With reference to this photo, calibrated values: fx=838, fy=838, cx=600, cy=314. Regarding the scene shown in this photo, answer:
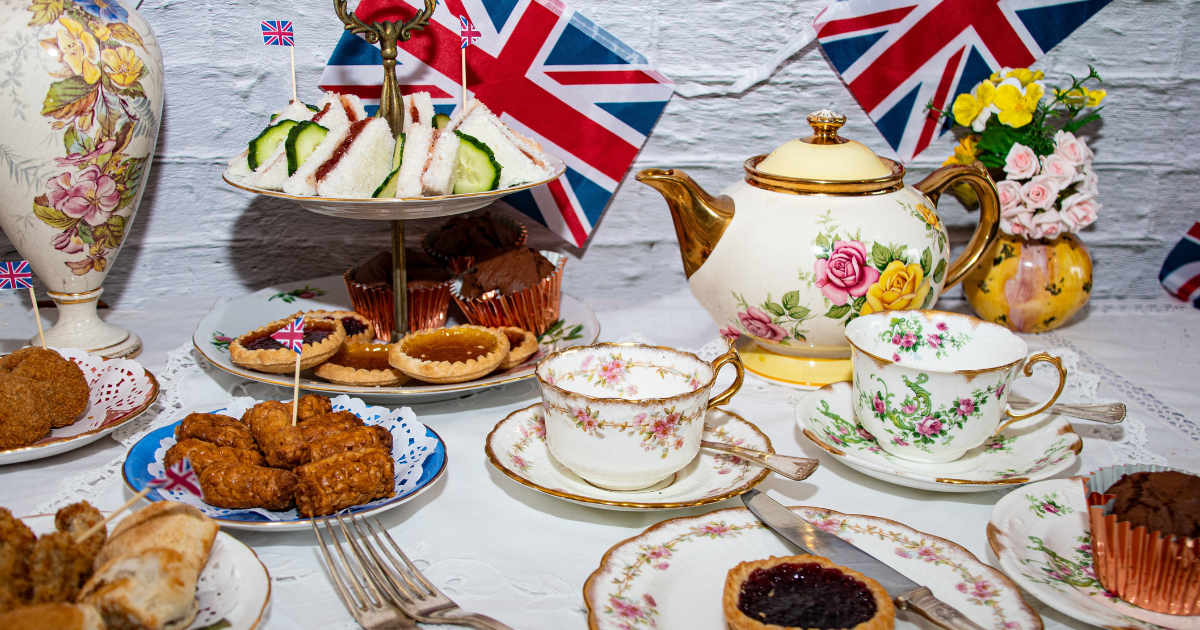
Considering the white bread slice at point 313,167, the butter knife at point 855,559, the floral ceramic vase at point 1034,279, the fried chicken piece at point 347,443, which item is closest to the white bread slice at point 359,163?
the white bread slice at point 313,167

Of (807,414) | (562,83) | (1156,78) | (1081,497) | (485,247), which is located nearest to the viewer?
(1081,497)

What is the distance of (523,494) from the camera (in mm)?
1058

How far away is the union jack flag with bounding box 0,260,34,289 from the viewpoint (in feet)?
3.93

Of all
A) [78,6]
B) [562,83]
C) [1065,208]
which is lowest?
[1065,208]

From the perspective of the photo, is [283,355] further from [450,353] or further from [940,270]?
[940,270]

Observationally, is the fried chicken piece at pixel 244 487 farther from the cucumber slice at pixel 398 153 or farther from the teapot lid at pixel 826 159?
the teapot lid at pixel 826 159

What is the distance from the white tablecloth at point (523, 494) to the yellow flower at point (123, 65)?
461 mm

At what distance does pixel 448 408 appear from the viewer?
4.31ft

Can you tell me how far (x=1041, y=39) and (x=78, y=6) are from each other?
1.84 meters

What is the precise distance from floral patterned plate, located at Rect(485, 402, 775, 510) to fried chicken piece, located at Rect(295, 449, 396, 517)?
13 cm

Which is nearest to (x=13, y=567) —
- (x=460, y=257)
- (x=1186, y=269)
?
(x=460, y=257)

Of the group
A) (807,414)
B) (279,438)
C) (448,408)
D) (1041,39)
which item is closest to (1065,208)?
(1041,39)

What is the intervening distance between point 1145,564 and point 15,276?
4.75 feet

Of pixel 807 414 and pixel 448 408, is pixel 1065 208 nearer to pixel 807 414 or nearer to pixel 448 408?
pixel 807 414
